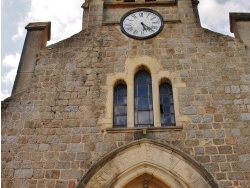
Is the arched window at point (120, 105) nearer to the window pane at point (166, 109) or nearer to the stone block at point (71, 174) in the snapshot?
the window pane at point (166, 109)

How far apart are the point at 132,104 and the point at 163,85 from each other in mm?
1104

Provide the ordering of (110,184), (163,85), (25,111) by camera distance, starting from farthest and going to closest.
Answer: (163,85) < (25,111) < (110,184)

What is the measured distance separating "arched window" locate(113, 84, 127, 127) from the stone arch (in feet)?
2.88

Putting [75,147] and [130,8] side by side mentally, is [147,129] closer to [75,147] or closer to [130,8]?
[75,147]

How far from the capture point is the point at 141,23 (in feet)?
36.5

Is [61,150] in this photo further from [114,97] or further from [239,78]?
[239,78]

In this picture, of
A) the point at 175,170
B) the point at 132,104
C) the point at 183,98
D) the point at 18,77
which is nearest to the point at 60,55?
the point at 18,77

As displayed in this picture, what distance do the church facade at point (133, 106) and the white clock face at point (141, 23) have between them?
3cm

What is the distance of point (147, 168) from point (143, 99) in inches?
79.9

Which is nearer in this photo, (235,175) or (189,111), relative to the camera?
(235,175)

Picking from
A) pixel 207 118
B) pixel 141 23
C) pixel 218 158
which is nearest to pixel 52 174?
pixel 218 158

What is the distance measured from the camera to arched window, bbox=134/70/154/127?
9.07m

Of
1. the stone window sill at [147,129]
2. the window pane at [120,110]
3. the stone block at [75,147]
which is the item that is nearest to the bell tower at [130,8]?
the window pane at [120,110]

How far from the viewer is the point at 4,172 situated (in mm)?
8102
